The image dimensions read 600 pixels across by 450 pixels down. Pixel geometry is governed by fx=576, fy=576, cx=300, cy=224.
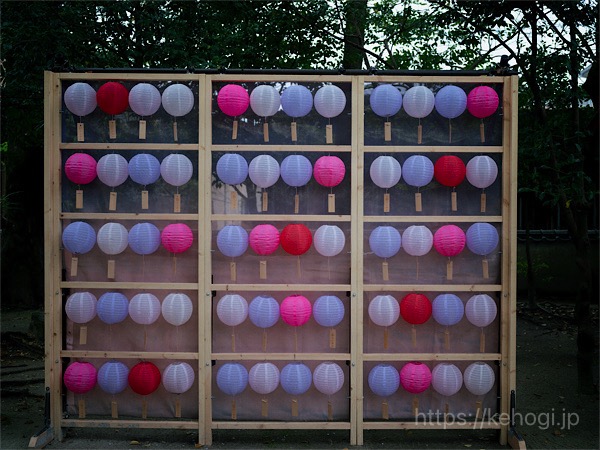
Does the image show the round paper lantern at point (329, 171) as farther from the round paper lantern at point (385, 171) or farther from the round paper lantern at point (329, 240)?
the round paper lantern at point (329, 240)

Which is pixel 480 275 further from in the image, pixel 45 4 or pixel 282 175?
pixel 45 4

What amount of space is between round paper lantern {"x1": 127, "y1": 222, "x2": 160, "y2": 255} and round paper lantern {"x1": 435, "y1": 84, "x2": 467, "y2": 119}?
2.74 m

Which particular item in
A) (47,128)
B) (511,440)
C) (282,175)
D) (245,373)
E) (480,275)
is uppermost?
(47,128)

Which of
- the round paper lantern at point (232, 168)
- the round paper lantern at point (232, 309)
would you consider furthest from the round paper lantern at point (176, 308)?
the round paper lantern at point (232, 168)

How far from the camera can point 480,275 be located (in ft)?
17.1

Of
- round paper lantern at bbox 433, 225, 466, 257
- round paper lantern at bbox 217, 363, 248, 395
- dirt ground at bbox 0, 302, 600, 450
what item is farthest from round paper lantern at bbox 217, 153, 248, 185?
dirt ground at bbox 0, 302, 600, 450

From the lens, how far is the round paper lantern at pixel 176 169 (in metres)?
4.97

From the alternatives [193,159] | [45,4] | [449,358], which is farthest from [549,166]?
[45,4]

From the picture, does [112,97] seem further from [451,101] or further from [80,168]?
[451,101]

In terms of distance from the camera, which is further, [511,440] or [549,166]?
[549,166]

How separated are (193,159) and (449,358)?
290cm

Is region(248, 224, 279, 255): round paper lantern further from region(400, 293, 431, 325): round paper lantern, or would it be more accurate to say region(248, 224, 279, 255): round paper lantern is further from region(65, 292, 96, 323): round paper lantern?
region(65, 292, 96, 323): round paper lantern

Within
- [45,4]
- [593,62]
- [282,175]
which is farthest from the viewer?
[45,4]

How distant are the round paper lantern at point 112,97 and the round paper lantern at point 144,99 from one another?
0.08m
